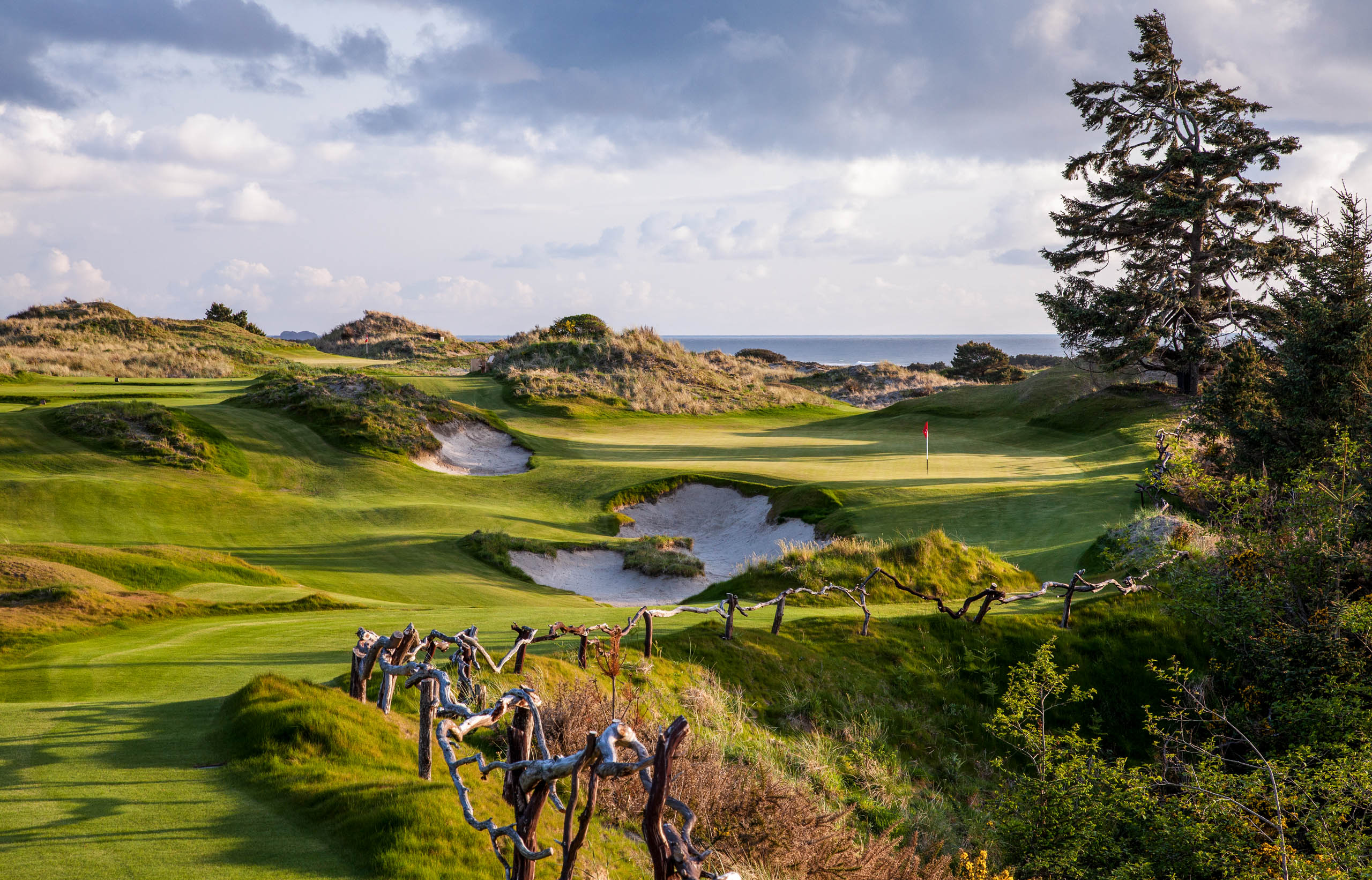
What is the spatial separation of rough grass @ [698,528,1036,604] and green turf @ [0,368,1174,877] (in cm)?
137

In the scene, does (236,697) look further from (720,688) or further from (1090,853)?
(1090,853)

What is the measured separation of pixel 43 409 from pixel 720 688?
2459cm

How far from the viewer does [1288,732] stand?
10.3 m

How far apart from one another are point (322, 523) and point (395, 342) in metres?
65.3

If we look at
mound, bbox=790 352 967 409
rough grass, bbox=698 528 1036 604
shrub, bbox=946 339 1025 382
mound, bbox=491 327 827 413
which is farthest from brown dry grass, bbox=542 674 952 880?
shrub, bbox=946 339 1025 382

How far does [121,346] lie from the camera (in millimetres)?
53219

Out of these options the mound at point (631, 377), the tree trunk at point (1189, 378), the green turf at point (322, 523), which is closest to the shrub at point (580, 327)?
the mound at point (631, 377)

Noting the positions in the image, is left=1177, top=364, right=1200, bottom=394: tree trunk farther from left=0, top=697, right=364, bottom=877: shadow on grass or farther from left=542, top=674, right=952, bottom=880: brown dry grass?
left=0, top=697, right=364, bottom=877: shadow on grass

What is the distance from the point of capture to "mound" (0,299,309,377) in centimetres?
4406

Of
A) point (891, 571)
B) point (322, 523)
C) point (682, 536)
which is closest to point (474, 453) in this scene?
point (682, 536)

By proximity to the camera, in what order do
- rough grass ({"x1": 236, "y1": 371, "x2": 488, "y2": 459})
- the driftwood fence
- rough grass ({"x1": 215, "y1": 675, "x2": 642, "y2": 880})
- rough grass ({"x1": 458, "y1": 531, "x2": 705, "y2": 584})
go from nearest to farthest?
1. the driftwood fence
2. rough grass ({"x1": 215, "y1": 675, "x2": 642, "y2": 880})
3. rough grass ({"x1": 458, "y1": 531, "x2": 705, "y2": 584})
4. rough grass ({"x1": 236, "y1": 371, "x2": 488, "y2": 459})

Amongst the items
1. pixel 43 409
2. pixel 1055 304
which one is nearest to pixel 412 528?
pixel 43 409

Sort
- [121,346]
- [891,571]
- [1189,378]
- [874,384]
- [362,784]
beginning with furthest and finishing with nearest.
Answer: [874,384]
[121,346]
[1189,378]
[891,571]
[362,784]

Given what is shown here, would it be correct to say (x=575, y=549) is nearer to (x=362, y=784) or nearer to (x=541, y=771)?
(x=362, y=784)
